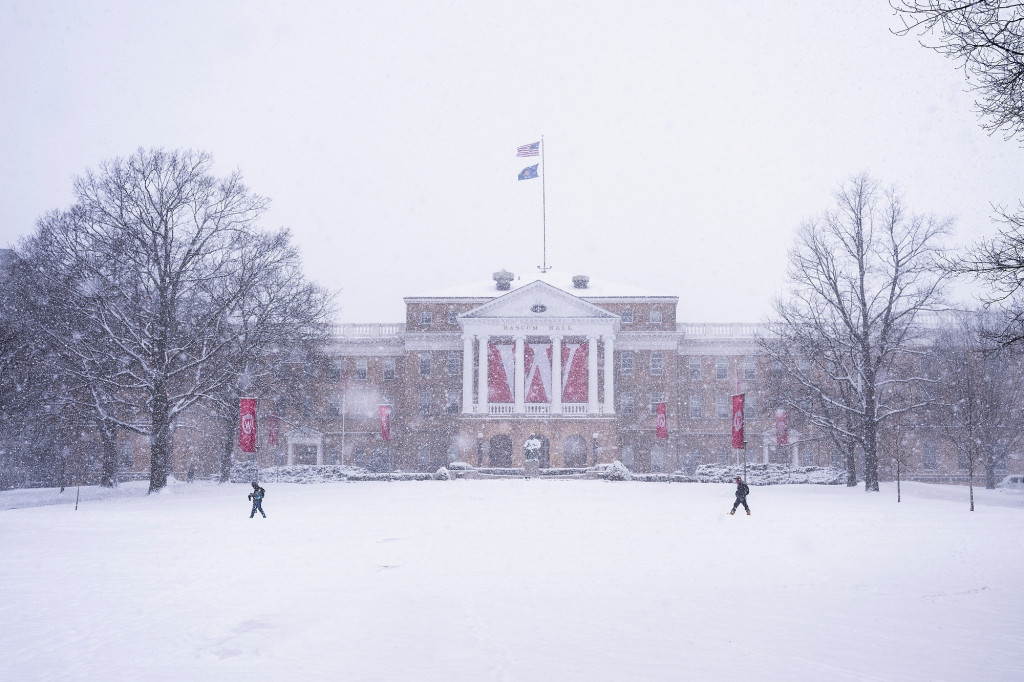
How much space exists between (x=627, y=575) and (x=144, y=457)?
2264 inches

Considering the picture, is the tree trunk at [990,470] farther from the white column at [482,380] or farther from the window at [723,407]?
the white column at [482,380]

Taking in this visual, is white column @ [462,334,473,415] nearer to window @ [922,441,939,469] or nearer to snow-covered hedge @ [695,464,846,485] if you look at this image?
snow-covered hedge @ [695,464,846,485]

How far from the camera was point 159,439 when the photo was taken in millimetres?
34688

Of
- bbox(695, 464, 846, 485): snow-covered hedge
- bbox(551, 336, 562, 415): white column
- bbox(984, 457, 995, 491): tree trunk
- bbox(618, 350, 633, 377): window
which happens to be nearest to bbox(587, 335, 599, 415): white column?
bbox(551, 336, 562, 415): white column

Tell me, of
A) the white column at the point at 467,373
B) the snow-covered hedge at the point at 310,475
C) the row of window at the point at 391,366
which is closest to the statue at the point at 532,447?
the white column at the point at 467,373

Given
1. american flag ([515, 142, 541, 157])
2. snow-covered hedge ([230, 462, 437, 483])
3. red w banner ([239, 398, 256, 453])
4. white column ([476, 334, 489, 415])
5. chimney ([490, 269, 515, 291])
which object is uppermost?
american flag ([515, 142, 541, 157])

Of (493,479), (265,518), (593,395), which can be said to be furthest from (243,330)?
(593,395)

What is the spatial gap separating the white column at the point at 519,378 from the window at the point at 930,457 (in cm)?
3126

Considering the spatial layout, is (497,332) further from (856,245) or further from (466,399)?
(856,245)

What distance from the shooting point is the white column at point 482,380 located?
58938 mm

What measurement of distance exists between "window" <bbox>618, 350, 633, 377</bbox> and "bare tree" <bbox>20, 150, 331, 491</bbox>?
34.5m

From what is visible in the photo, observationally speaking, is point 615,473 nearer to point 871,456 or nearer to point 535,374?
point 535,374

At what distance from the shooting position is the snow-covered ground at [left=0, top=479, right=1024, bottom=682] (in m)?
8.08

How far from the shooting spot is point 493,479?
4972 centimetres
